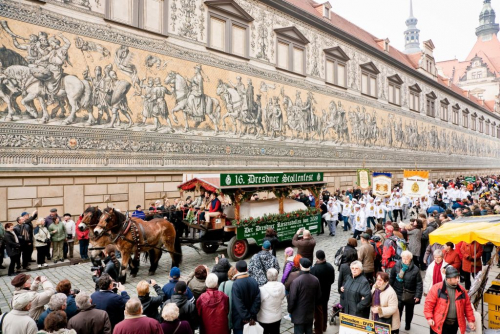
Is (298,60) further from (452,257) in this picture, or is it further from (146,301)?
(146,301)

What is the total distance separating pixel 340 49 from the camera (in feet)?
86.3

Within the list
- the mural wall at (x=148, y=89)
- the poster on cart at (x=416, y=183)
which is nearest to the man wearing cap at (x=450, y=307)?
the poster on cart at (x=416, y=183)

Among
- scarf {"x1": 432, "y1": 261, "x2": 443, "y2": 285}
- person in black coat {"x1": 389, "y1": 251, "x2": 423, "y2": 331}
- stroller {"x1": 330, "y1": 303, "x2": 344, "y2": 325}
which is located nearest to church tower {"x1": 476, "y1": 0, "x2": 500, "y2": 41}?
scarf {"x1": 432, "y1": 261, "x2": 443, "y2": 285}

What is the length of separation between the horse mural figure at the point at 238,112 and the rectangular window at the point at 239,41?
2.52m

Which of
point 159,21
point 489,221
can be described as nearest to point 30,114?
point 159,21

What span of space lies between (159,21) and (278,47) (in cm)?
884

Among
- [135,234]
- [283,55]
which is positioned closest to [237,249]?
[135,234]

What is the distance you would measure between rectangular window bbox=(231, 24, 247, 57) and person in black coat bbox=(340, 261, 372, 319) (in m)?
16.4

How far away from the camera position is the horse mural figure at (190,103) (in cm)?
1570

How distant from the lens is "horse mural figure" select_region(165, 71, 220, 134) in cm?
1570

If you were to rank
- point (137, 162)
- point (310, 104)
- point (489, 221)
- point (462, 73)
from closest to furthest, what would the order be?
point (489, 221)
point (137, 162)
point (310, 104)
point (462, 73)

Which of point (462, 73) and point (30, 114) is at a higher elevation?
point (462, 73)

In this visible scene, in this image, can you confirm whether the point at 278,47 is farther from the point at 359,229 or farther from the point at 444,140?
the point at 444,140

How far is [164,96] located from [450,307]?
13.9 metres
